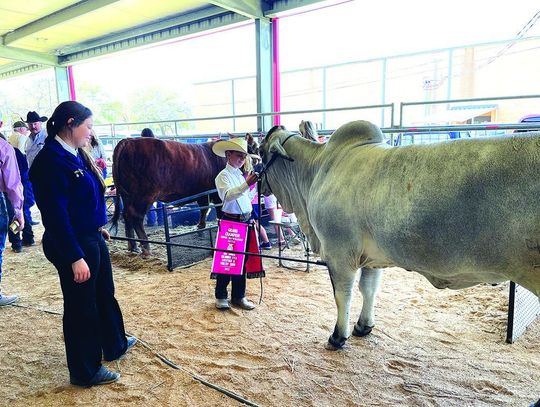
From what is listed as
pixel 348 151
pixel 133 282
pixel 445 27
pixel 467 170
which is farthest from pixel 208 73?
pixel 467 170

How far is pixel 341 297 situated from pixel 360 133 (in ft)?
3.51

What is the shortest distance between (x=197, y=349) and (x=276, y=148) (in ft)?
5.10

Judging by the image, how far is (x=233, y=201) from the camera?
3.30 meters

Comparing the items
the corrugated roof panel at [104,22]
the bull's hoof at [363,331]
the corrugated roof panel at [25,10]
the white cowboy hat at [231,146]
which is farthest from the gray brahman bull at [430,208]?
the corrugated roof panel at [25,10]

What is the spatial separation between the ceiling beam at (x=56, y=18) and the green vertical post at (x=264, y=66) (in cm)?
267

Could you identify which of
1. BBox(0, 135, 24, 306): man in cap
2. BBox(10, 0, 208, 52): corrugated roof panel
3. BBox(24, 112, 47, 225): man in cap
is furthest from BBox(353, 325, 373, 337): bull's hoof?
BBox(10, 0, 208, 52): corrugated roof panel

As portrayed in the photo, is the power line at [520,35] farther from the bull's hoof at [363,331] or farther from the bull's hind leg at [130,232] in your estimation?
the bull's hind leg at [130,232]

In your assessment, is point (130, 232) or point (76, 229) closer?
point (76, 229)

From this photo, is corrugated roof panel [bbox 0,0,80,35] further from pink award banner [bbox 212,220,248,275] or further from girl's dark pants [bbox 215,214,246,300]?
girl's dark pants [bbox 215,214,246,300]

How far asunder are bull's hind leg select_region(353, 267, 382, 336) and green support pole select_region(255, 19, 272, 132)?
15.5ft

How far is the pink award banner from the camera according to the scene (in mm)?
3238

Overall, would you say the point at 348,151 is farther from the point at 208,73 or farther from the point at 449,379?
the point at 208,73

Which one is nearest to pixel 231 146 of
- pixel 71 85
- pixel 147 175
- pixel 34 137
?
pixel 147 175

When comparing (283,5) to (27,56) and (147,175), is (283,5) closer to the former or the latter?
(147,175)
